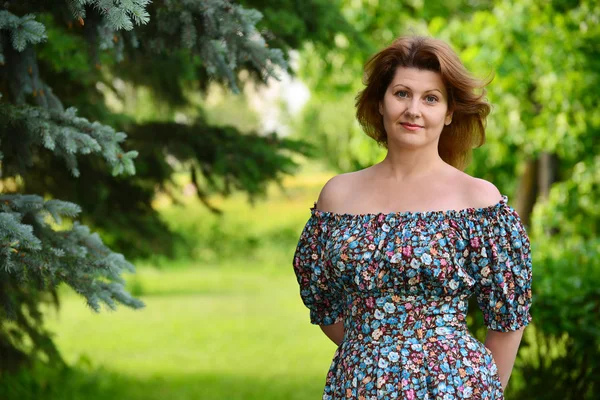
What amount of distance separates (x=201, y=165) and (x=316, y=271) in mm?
2893

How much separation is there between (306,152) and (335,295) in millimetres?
2883

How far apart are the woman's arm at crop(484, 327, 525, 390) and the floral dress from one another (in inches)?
1.6

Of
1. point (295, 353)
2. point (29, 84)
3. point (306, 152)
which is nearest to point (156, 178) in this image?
point (306, 152)

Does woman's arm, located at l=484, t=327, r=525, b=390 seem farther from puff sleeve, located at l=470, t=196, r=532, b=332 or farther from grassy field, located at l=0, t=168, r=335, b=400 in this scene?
grassy field, located at l=0, t=168, r=335, b=400

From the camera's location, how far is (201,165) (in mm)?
5316

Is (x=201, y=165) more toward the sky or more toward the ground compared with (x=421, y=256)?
more toward the sky

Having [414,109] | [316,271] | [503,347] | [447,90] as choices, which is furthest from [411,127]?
[503,347]

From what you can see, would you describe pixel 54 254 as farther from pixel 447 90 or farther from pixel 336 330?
pixel 447 90

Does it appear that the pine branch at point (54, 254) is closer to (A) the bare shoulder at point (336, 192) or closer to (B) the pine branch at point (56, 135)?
(B) the pine branch at point (56, 135)

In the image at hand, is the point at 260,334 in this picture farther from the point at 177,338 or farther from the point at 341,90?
the point at 341,90

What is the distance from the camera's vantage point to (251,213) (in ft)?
75.9

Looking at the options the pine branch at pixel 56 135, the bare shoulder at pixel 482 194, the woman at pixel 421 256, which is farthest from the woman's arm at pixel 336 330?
the pine branch at pixel 56 135

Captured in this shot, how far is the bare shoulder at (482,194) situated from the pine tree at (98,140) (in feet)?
3.52

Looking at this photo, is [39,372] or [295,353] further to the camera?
[295,353]
